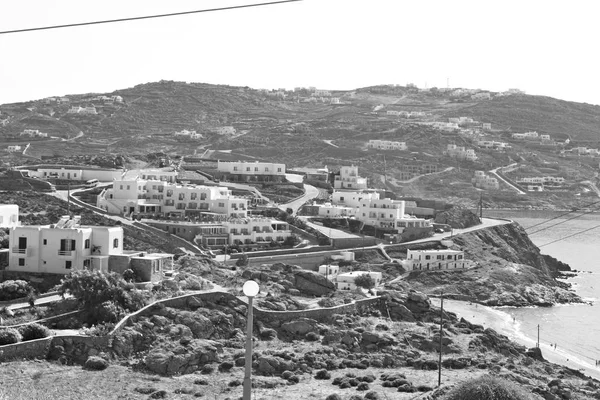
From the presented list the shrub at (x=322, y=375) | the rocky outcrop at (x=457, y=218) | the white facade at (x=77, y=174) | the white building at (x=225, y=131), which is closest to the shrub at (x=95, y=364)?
the shrub at (x=322, y=375)

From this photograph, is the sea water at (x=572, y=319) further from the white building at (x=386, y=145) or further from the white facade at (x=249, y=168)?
the white building at (x=386, y=145)

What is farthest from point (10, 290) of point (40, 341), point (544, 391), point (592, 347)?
point (592, 347)

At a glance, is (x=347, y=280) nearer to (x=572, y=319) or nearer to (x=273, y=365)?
(x=572, y=319)

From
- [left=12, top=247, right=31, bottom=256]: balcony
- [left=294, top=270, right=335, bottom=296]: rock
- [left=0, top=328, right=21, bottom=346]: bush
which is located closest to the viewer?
[left=0, top=328, right=21, bottom=346]: bush

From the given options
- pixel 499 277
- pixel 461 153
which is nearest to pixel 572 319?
pixel 499 277

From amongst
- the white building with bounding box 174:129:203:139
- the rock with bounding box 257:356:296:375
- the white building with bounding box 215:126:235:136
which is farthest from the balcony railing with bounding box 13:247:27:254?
the white building with bounding box 215:126:235:136

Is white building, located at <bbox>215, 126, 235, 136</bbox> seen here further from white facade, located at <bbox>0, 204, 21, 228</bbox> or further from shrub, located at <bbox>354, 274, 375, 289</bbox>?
white facade, located at <bbox>0, 204, 21, 228</bbox>
